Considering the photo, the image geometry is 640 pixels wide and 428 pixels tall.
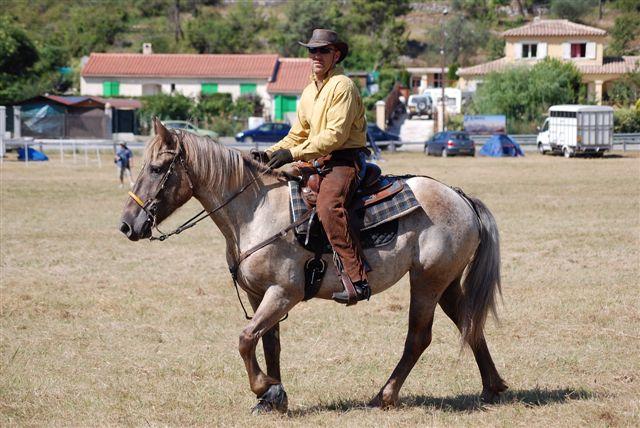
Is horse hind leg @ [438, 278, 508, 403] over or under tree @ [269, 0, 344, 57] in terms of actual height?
under

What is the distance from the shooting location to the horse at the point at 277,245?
7.56m

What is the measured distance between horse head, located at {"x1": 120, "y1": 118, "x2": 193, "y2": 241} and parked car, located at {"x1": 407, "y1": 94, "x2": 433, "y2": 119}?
65.0m

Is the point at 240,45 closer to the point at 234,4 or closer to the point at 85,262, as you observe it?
the point at 234,4

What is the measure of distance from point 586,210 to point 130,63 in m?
60.0

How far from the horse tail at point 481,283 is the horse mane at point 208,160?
1971 mm

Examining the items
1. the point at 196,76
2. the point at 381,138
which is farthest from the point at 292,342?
the point at 196,76

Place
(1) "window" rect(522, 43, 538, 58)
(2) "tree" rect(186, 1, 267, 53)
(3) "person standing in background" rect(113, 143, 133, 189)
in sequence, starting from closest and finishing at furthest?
(3) "person standing in background" rect(113, 143, 133, 189) → (1) "window" rect(522, 43, 538, 58) → (2) "tree" rect(186, 1, 267, 53)

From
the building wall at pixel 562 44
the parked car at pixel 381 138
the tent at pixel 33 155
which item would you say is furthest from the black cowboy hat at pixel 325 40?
the building wall at pixel 562 44

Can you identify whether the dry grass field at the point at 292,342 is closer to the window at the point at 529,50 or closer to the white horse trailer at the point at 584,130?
the white horse trailer at the point at 584,130

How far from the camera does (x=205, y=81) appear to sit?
76750 millimetres

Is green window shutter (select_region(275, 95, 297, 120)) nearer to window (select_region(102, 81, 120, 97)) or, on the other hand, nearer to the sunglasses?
window (select_region(102, 81, 120, 97))

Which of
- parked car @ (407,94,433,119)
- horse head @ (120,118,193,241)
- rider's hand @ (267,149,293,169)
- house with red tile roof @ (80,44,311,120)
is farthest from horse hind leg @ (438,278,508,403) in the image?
house with red tile roof @ (80,44,311,120)

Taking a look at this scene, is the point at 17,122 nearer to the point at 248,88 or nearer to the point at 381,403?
the point at 248,88

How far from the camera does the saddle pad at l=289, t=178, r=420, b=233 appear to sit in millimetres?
7727
